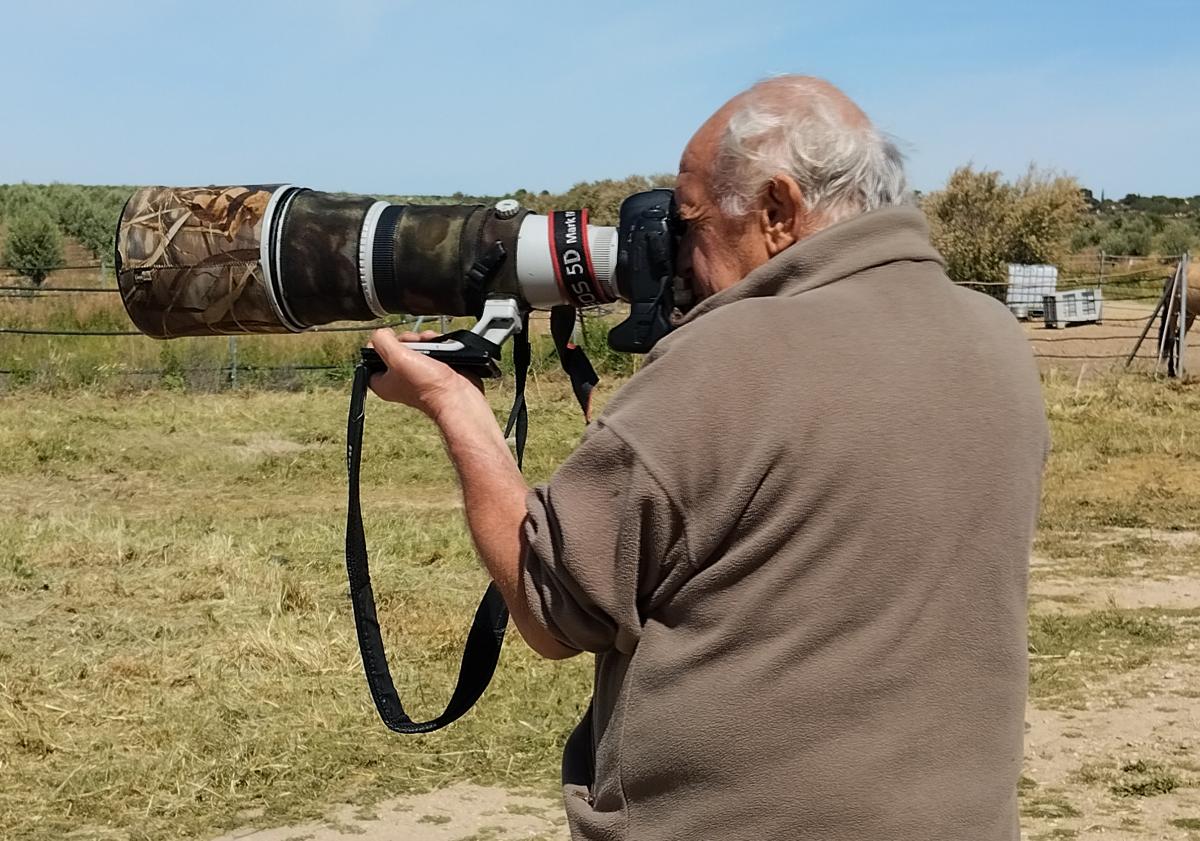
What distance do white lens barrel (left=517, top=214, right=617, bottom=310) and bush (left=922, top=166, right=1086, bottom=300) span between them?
24560mm

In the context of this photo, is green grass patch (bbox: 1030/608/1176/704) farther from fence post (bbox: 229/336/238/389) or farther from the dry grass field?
fence post (bbox: 229/336/238/389)

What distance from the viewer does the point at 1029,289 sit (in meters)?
22.6

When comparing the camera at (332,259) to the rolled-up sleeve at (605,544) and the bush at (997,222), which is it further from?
the bush at (997,222)

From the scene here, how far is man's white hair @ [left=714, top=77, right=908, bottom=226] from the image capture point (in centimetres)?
170

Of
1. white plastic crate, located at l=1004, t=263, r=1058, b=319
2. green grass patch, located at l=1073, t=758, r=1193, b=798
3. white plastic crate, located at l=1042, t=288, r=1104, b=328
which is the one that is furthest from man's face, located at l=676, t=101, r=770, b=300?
white plastic crate, located at l=1004, t=263, r=1058, b=319

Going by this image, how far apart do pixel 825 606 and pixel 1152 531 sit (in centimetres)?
817

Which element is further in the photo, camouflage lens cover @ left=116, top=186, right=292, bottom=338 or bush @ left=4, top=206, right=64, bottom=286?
bush @ left=4, top=206, right=64, bottom=286

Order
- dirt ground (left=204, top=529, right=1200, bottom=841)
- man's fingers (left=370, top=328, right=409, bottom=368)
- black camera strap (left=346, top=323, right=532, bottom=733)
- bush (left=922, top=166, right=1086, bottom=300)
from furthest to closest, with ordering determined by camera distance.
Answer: bush (left=922, top=166, right=1086, bottom=300)
dirt ground (left=204, top=529, right=1200, bottom=841)
black camera strap (left=346, top=323, right=532, bottom=733)
man's fingers (left=370, top=328, right=409, bottom=368)

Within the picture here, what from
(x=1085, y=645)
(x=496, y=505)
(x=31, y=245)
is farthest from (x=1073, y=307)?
(x=496, y=505)

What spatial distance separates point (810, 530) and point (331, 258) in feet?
3.93

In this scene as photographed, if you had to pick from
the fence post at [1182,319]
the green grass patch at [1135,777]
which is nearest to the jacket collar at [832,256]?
the green grass patch at [1135,777]

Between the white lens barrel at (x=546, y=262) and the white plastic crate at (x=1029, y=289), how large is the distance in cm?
1997

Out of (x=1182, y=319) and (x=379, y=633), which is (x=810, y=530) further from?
(x=1182, y=319)

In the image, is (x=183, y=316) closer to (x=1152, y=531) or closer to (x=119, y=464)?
(x=1152, y=531)
